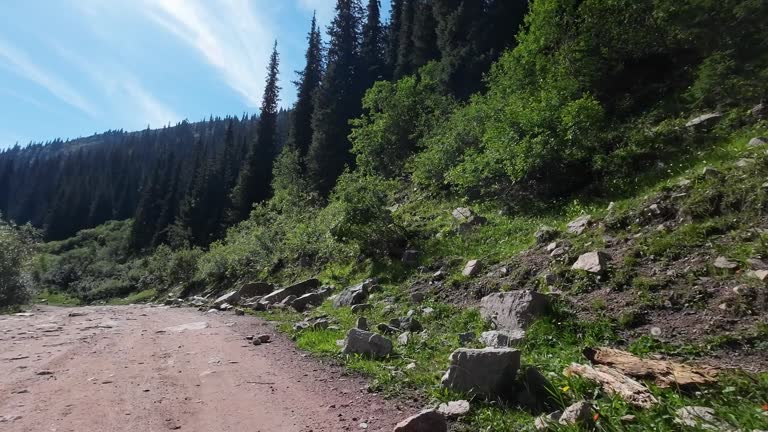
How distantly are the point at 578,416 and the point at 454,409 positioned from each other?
1341 mm

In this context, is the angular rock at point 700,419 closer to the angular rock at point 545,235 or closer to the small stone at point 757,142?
the angular rock at point 545,235

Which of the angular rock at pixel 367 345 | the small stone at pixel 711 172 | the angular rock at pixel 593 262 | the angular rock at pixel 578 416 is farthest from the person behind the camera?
the small stone at pixel 711 172

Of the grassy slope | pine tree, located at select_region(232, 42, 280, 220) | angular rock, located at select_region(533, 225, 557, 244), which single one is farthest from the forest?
pine tree, located at select_region(232, 42, 280, 220)

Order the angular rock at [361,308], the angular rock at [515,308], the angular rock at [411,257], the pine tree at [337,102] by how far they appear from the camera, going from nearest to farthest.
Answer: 1. the angular rock at [515,308]
2. the angular rock at [361,308]
3. the angular rock at [411,257]
4. the pine tree at [337,102]

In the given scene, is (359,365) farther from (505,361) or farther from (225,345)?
(225,345)

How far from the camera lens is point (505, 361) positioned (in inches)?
183

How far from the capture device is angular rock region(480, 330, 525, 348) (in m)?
6.22

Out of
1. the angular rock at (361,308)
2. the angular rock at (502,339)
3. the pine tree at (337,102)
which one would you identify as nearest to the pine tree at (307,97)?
the pine tree at (337,102)

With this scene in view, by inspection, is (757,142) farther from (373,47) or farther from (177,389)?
(373,47)

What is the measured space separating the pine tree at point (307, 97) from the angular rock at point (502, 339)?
153 feet

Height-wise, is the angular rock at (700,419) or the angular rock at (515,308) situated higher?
the angular rock at (515,308)

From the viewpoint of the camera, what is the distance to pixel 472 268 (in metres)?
10.6

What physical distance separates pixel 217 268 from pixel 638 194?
87.5ft

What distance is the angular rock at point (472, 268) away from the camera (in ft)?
34.6
